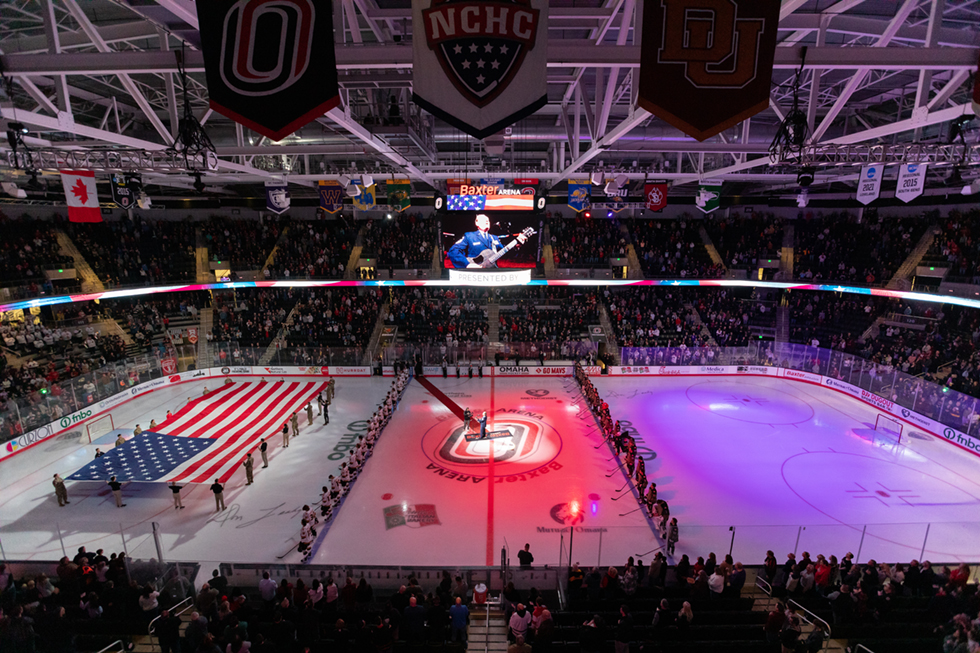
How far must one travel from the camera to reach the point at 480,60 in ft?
13.5

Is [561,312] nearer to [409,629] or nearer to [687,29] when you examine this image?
[409,629]

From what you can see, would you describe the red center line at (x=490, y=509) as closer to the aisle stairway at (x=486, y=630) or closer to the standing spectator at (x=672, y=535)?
the aisle stairway at (x=486, y=630)

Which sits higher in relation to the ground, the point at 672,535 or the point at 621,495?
the point at 672,535

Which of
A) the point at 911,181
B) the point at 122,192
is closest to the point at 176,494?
the point at 122,192

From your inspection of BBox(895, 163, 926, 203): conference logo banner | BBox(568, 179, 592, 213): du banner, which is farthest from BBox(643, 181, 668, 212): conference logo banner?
BBox(895, 163, 926, 203): conference logo banner

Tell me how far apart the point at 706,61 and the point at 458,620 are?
822 cm

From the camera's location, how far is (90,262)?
2462 centimetres

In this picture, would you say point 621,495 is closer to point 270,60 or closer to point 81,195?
point 270,60

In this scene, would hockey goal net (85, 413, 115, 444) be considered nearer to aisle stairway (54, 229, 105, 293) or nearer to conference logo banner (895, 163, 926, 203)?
aisle stairway (54, 229, 105, 293)

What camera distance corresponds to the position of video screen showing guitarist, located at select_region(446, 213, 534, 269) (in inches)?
775

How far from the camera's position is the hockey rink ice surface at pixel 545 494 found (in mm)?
10688

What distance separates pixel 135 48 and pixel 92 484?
38.4ft

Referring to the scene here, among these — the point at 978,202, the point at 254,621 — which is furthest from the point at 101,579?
the point at 978,202

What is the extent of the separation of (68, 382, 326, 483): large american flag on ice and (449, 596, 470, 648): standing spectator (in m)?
9.21
